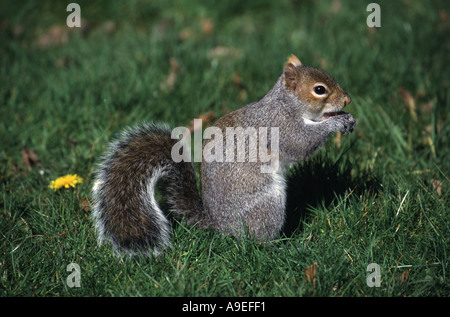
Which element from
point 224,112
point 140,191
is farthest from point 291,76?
point 224,112

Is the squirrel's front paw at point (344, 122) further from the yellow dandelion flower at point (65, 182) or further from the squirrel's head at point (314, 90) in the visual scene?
the yellow dandelion flower at point (65, 182)

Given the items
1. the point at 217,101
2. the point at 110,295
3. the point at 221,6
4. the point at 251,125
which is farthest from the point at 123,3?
the point at 110,295

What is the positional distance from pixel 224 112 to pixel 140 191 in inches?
48.5

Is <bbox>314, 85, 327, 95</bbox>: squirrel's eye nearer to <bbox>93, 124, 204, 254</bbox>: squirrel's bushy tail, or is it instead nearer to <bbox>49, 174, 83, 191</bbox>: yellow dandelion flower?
<bbox>93, 124, 204, 254</bbox>: squirrel's bushy tail

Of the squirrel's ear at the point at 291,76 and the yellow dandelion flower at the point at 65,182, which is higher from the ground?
the squirrel's ear at the point at 291,76

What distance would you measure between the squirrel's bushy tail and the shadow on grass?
17.3 inches

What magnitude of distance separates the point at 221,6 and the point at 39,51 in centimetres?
151

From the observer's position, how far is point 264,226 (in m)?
1.95

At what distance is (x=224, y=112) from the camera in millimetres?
2984

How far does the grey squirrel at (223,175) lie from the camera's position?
5.99 feet

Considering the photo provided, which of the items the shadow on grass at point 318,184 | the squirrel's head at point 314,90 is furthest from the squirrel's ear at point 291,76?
the shadow on grass at point 318,184

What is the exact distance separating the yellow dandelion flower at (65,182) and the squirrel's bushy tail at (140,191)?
16.0 inches
